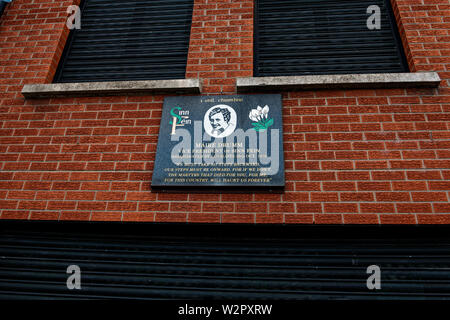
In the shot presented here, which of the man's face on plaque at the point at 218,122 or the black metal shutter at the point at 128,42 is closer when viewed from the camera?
the man's face on plaque at the point at 218,122

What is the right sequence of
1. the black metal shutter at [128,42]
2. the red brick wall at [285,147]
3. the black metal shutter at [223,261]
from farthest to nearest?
the black metal shutter at [128,42] < the red brick wall at [285,147] < the black metal shutter at [223,261]

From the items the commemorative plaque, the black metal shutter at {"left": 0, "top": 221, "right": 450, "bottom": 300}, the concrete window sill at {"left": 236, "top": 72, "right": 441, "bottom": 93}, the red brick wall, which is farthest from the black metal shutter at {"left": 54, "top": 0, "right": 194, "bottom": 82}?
the black metal shutter at {"left": 0, "top": 221, "right": 450, "bottom": 300}

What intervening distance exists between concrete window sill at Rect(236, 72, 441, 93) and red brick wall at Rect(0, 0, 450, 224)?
74 millimetres

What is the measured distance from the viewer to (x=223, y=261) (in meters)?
2.42

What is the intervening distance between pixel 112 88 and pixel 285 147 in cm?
197

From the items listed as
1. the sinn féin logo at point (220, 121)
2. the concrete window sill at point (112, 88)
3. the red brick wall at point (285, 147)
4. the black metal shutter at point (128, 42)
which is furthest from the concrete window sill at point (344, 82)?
the black metal shutter at point (128, 42)

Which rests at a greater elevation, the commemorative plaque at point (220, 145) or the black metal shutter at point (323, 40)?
the black metal shutter at point (323, 40)

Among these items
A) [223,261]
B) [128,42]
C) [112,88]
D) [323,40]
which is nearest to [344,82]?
[323,40]

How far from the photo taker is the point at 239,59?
3045mm

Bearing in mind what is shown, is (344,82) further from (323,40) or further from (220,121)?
(220,121)

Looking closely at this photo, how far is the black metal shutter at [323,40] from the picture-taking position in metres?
3.12

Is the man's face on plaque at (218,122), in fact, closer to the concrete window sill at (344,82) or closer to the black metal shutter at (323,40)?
the concrete window sill at (344,82)

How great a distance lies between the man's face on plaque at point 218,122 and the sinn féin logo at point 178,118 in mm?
237
